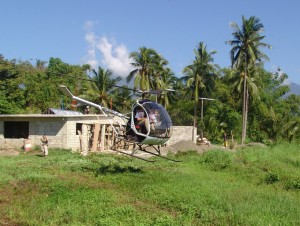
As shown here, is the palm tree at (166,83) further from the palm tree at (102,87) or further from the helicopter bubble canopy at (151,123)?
the helicopter bubble canopy at (151,123)

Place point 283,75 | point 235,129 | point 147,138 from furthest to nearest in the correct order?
point 283,75 < point 235,129 < point 147,138

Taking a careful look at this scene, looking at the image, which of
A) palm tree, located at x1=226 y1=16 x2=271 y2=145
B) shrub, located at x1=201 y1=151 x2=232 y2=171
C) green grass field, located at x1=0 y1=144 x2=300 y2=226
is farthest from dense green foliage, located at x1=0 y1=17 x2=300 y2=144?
green grass field, located at x1=0 y1=144 x2=300 y2=226

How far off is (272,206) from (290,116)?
156 ft

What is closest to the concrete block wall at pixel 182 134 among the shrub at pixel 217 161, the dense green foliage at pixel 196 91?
the dense green foliage at pixel 196 91

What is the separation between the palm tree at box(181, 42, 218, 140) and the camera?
4806 centimetres

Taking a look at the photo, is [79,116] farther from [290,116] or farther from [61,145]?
[290,116]

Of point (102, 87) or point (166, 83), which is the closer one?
point (102, 87)

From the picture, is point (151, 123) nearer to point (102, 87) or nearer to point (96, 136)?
point (96, 136)

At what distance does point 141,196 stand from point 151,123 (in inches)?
147

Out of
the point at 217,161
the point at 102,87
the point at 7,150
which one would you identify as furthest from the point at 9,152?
the point at 102,87

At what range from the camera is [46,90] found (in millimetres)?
43375

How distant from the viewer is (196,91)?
47.8 metres

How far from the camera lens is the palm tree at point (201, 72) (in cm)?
4806

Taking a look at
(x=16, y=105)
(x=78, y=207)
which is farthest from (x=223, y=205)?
(x=16, y=105)
